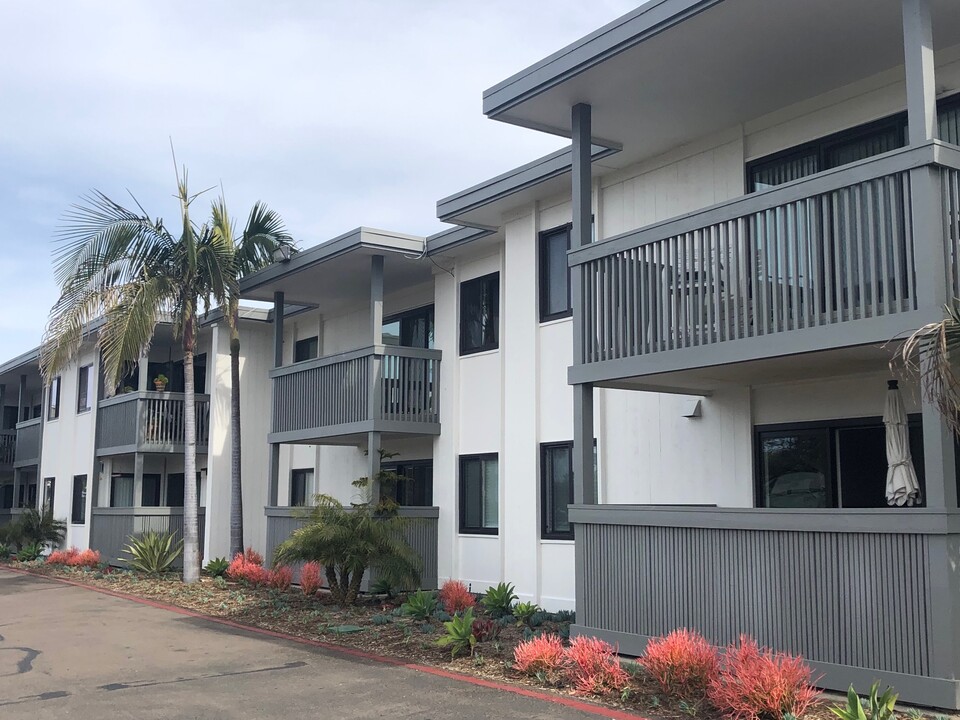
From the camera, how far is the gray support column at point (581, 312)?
38.0 ft

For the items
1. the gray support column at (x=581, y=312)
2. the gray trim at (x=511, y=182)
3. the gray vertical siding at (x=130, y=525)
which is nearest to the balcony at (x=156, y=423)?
the gray vertical siding at (x=130, y=525)

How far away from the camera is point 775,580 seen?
9.30 m

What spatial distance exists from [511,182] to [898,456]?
744 centimetres

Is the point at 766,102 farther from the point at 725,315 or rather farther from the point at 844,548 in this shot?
the point at 844,548

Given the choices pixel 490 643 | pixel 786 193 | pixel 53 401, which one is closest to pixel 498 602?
pixel 490 643

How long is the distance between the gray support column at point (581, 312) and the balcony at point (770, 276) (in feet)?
0.30

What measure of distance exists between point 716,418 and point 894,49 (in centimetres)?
464

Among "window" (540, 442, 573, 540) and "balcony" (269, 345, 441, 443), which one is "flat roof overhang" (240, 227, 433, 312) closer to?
"balcony" (269, 345, 441, 443)

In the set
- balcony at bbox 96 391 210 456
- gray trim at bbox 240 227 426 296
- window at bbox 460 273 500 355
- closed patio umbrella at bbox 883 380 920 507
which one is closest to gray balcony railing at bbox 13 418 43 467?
balcony at bbox 96 391 210 456

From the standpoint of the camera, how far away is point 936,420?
815 centimetres

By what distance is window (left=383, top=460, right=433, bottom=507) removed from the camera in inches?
763

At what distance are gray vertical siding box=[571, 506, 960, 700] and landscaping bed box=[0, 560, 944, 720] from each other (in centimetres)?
51

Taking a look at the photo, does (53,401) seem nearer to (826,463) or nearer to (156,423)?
(156,423)

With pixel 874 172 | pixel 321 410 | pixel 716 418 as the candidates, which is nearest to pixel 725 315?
pixel 874 172
